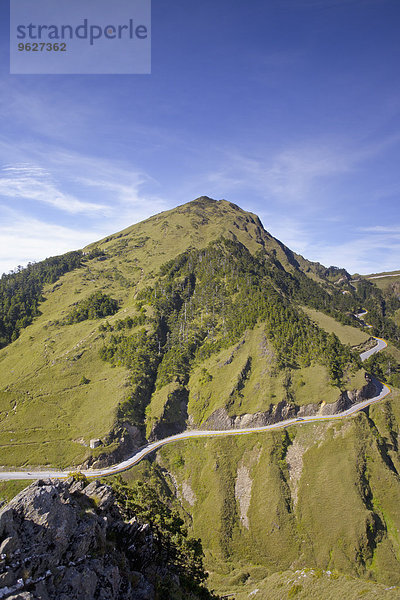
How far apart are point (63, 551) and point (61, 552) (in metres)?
0.27

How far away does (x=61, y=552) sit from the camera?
99.5 feet

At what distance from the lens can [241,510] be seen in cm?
9269

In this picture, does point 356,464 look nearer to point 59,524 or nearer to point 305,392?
point 305,392

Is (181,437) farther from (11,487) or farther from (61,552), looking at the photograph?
(61,552)

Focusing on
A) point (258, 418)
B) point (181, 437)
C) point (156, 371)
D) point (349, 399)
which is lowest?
point (181, 437)

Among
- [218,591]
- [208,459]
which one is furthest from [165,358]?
[218,591]

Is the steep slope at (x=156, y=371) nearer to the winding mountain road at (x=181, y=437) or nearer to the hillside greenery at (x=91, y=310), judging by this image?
the hillside greenery at (x=91, y=310)

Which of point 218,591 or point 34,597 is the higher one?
point 34,597

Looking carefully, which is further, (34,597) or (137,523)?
(137,523)

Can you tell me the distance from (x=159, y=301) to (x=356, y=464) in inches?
5102

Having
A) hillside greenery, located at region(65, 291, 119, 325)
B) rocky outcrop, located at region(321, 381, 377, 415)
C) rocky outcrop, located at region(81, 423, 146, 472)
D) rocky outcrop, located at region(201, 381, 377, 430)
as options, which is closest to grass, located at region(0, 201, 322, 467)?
rocky outcrop, located at region(81, 423, 146, 472)

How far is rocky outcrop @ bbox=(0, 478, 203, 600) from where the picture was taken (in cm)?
2619

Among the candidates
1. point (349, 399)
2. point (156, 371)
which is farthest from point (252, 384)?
point (156, 371)

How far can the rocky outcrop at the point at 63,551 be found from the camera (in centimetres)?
2619
